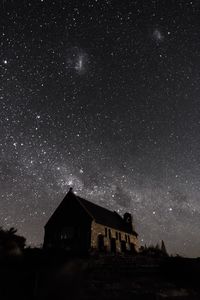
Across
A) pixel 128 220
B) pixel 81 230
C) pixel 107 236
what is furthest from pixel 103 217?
pixel 128 220

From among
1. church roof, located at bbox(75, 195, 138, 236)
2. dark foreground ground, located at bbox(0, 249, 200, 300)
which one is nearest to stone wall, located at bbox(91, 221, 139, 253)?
church roof, located at bbox(75, 195, 138, 236)

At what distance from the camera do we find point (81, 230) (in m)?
40.7

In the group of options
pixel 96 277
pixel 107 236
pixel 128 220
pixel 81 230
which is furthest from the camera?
pixel 128 220

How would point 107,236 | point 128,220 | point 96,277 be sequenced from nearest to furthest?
point 96,277 < point 107,236 < point 128,220

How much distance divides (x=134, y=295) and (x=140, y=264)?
6.56 metres

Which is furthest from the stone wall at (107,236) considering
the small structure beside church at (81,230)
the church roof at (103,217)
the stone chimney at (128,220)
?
the stone chimney at (128,220)

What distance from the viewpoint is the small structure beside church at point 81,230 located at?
3981cm

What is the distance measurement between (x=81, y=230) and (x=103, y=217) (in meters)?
8.00

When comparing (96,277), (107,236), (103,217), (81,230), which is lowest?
(96,277)

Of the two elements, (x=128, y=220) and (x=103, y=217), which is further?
(x=128, y=220)

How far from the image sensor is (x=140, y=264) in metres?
27.2

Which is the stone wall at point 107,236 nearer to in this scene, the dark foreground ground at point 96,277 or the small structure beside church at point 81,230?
the small structure beside church at point 81,230

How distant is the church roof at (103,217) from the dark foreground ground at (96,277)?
1493cm

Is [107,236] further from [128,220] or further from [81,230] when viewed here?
[128,220]
